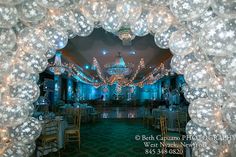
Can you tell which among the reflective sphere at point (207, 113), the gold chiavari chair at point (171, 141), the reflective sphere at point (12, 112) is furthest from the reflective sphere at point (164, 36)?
the gold chiavari chair at point (171, 141)

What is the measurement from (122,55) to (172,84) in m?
9.01

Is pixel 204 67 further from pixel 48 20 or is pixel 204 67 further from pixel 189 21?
pixel 48 20

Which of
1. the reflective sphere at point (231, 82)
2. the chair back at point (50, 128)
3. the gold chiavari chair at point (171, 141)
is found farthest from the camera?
the chair back at point (50, 128)

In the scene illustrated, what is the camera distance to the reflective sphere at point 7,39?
237 cm

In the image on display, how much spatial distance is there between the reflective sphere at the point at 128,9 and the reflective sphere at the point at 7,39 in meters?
1.25

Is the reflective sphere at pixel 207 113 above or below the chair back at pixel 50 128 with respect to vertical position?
above

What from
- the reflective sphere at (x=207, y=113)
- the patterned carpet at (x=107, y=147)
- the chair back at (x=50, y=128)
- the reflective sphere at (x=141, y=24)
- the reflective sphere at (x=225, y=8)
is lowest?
the patterned carpet at (x=107, y=147)

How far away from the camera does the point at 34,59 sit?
261 cm

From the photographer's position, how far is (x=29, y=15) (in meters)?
2.35


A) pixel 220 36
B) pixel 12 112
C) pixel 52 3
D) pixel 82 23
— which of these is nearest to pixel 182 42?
pixel 220 36

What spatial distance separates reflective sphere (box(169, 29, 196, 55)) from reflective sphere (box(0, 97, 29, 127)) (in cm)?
190

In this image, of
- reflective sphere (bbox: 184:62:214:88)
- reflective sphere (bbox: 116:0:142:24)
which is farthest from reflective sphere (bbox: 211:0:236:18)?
reflective sphere (bbox: 116:0:142:24)

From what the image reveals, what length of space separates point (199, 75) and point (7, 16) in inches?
84.4

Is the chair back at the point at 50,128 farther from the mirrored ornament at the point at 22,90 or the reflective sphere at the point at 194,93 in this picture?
the reflective sphere at the point at 194,93
